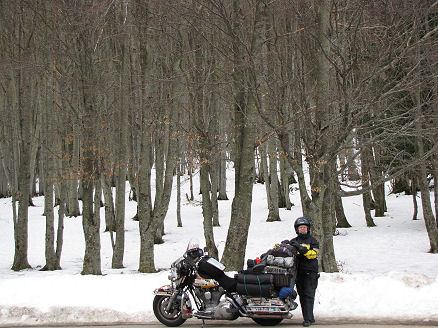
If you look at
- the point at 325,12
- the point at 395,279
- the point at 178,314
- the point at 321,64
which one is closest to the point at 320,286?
the point at 395,279

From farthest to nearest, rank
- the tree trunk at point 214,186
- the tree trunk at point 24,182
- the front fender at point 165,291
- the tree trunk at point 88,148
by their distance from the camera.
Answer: the tree trunk at point 214,186, the tree trunk at point 24,182, the tree trunk at point 88,148, the front fender at point 165,291

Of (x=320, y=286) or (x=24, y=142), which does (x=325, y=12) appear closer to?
(x=320, y=286)

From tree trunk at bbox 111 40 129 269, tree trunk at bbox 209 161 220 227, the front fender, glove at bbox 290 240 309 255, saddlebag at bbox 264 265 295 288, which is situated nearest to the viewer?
saddlebag at bbox 264 265 295 288

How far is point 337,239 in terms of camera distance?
21203mm

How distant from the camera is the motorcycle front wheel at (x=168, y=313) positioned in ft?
23.0

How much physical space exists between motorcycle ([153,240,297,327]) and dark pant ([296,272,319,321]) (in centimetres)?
17

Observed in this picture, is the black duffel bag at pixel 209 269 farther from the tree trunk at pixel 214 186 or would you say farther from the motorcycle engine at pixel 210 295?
the tree trunk at pixel 214 186

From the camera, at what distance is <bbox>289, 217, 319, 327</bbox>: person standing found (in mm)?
6789

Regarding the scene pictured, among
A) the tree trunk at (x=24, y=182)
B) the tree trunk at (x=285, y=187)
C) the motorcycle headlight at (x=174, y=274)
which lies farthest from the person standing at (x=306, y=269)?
the tree trunk at (x=285, y=187)

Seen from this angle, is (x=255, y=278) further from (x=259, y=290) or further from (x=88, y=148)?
(x=88, y=148)

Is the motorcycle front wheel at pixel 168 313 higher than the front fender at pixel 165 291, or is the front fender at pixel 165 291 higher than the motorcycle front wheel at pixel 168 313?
the front fender at pixel 165 291

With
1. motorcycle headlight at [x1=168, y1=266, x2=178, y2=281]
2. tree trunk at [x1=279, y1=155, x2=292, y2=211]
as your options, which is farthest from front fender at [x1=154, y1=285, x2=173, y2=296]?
tree trunk at [x1=279, y1=155, x2=292, y2=211]

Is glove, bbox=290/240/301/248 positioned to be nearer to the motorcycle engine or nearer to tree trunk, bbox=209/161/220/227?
the motorcycle engine

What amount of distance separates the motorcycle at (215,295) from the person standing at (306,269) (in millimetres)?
185
